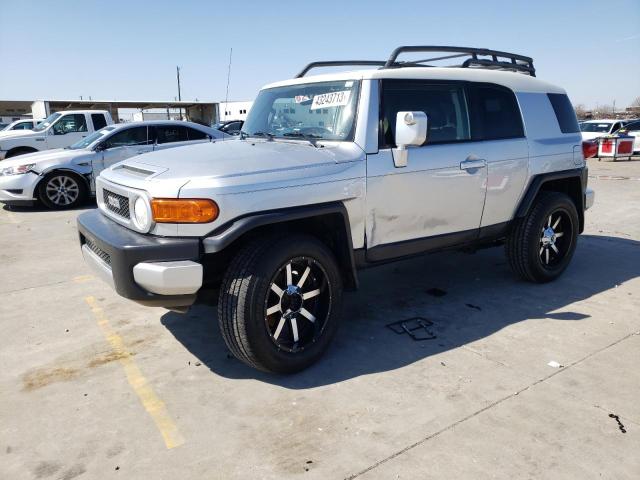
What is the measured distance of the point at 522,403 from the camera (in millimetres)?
2904

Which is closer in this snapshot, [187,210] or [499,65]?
[187,210]

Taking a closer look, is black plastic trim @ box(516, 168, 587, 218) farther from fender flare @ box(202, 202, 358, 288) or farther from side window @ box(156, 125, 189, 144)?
side window @ box(156, 125, 189, 144)

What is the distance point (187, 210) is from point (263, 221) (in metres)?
0.44

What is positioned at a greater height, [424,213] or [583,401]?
[424,213]

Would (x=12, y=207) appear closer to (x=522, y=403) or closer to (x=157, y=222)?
(x=157, y=222)

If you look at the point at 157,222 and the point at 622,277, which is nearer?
the point at 157,222

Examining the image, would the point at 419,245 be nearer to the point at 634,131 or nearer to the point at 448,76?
the point at 448,76

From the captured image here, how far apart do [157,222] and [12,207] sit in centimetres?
873

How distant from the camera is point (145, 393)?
3.10 meters

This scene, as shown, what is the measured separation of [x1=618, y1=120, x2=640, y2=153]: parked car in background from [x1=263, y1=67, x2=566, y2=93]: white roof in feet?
53.3

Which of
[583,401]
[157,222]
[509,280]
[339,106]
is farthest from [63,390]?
[509,280]

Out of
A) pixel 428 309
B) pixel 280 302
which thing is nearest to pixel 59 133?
pixel 428 309

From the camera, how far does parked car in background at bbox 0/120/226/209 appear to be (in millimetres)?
9273

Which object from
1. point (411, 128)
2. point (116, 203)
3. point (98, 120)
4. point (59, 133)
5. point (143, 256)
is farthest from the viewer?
point (59, 133)
